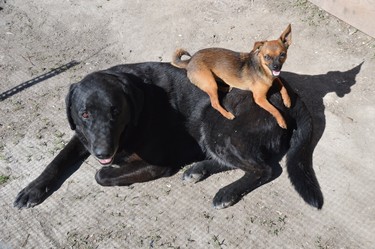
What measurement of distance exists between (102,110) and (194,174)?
93 centimetres

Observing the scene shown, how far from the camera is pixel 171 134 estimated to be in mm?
Answer: 3752

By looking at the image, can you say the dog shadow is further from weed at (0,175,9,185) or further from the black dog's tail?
weed at (0,175,9,185)

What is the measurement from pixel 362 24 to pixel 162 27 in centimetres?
225

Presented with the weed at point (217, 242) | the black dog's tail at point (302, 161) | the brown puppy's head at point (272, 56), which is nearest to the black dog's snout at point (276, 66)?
the brown puppy's head at point (272, 56)

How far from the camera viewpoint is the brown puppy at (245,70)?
3.34 metres

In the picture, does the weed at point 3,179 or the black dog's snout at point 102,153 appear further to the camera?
the weed at point 3,179

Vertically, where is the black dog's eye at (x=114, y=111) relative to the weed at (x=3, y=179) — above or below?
above

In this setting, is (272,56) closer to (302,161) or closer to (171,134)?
(302,161)

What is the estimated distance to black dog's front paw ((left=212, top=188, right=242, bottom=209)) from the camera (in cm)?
338

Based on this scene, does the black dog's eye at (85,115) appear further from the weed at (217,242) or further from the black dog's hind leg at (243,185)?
the weed at (217,242)

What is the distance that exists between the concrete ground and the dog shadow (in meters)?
0.01

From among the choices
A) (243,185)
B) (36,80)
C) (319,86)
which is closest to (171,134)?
(243,185)

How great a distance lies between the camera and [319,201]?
3320mm

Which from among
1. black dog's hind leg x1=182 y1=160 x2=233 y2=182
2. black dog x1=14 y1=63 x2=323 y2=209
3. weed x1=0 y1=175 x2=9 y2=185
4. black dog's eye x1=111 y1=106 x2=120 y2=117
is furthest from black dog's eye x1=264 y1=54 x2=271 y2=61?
weed x1=0 y1=175 x2=9 y2=185
